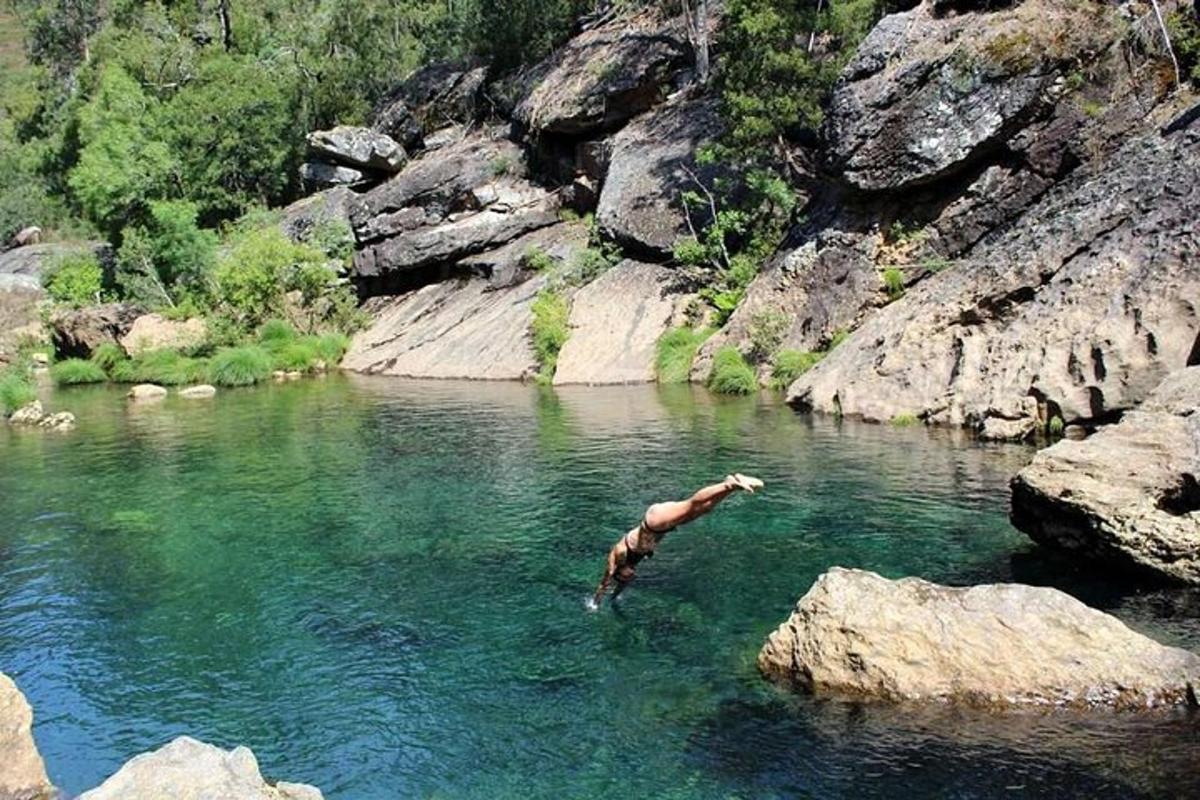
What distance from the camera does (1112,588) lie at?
47.1 ft

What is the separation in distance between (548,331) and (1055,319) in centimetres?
2170

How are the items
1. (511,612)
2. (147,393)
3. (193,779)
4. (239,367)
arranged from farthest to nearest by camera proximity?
(239,367)
(147,393)
(511,612)
(193,779)

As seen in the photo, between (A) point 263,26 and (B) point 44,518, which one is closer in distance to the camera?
(B) point 44,518

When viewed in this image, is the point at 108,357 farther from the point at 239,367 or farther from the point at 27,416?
the point at 27,416

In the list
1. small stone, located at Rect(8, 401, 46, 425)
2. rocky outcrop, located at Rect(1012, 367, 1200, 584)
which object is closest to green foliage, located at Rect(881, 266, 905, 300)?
rocky outcrop, located at Rect(1012, 367, 1200, 584)

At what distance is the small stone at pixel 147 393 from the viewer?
4238 cm

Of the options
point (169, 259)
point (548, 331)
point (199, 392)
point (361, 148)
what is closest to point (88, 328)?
point (169, 259)

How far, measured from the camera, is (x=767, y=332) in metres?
36.3

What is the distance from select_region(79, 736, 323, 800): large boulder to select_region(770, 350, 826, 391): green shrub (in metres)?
28.1

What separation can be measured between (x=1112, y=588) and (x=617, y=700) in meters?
7.13

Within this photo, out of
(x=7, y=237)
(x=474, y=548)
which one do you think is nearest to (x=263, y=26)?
(x=7, y=237)

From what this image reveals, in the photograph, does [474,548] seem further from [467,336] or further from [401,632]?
[467,336]

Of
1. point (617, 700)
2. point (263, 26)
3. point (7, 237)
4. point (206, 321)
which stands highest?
point (263, 26)

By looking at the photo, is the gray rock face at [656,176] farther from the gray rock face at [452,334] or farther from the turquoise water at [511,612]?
the turquoise water at [511,612]
